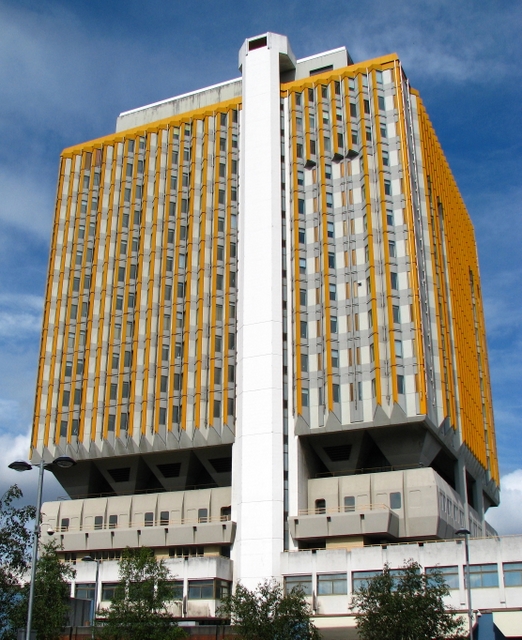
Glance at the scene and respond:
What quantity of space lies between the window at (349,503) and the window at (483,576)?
1462cm

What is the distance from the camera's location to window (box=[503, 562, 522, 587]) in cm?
6981

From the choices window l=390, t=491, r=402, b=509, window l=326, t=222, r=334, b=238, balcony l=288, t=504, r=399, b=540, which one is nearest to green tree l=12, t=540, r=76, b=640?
balcony l=288, t=504, r=399, b=540

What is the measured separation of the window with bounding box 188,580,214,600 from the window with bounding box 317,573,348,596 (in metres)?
11.0

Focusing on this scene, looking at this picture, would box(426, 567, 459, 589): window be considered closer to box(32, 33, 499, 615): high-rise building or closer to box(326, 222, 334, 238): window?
box(32, 33, 499, 615): high-rise building

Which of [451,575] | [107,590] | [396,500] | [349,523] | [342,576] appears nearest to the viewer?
[451,575]

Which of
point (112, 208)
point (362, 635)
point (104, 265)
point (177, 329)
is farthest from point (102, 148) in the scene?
point (362, 635)

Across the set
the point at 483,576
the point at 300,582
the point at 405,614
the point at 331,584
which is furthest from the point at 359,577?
the point at 405,614

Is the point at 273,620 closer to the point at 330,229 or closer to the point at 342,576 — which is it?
the point at 342,576

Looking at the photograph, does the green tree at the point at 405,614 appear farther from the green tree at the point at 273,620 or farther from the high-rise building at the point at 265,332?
the high-rise building at the point at 265,332

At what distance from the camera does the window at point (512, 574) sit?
229ft

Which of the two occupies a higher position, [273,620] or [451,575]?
[451,575]

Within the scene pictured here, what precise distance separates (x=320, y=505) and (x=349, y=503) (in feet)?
11.3

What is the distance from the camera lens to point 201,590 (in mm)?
79750

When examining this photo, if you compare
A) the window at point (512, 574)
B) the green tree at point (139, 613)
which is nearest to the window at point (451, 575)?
the window at point (512, 574)
